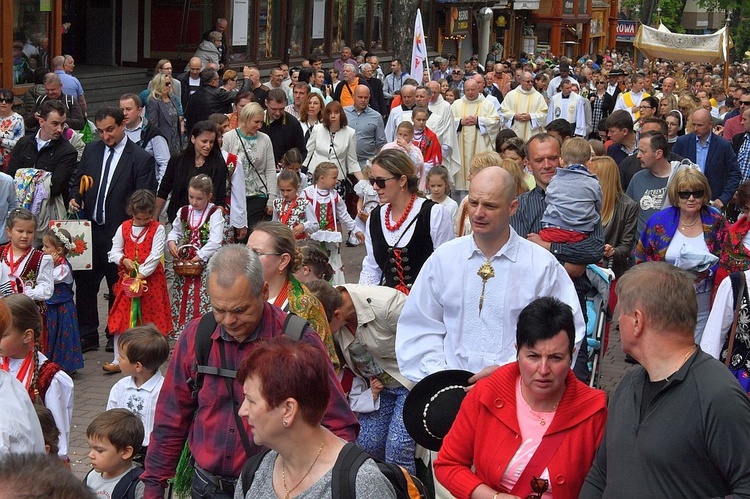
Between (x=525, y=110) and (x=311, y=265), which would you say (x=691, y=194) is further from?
(x=525, y=110)

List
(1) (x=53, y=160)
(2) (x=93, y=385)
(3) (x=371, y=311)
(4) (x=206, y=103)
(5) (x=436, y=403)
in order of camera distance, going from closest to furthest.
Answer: (5) (x=436, y=403) < (3) (x=371, y=311) < (2) (x=93, y=385) < (1) (x=53, y=160) < (4) (x=206, y=103)

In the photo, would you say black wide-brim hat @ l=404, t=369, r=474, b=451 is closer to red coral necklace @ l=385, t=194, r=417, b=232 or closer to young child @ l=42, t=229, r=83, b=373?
red coral necklace @ l=385, t=194, r=417, b=232

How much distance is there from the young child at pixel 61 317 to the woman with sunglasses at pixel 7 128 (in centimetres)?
376

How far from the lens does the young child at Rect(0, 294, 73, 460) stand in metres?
6.21

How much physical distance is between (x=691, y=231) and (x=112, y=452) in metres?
4.32

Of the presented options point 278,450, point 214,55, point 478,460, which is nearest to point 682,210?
point 478,460

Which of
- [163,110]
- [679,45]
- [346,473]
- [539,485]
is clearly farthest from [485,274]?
[679,45]

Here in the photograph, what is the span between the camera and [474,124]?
16438 mm

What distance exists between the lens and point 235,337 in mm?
4328

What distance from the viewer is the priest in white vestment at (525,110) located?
18188mm

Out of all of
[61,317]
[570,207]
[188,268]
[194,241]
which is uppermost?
[570,207]

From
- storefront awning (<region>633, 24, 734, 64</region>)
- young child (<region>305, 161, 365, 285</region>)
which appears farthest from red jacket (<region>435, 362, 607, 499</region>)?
storefront awning (<region>633, 24, 734, 64</region>)

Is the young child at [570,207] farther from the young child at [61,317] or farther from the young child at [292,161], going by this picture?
the young child at [292,161]

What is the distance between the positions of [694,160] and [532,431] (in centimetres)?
816
